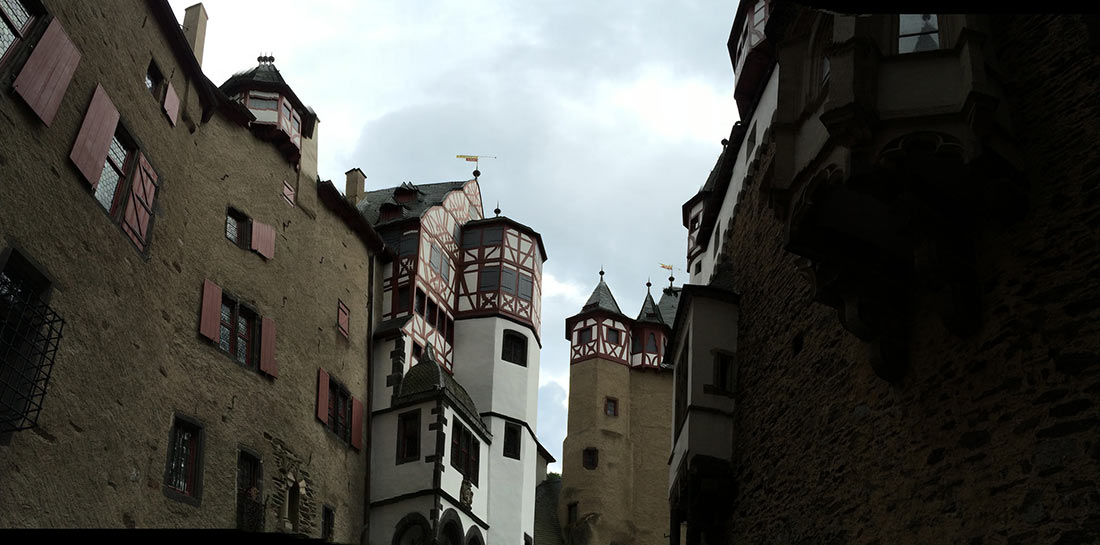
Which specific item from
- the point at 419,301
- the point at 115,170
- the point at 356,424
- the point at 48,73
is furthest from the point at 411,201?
the point at 48,73

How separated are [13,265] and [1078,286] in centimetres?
1182

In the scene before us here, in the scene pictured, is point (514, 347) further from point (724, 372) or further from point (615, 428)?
point (724, 372)

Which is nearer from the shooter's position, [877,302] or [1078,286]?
[1078,286]

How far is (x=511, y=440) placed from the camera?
36500 mm

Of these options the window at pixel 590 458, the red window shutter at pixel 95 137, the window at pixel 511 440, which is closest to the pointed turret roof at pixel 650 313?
the window at pixel 590 458

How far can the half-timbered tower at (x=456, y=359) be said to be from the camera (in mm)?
30812

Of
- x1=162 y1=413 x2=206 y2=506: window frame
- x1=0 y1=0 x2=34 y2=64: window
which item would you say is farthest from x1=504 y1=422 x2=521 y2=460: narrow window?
x1=0 y1=0 x2=34 y2=64: window

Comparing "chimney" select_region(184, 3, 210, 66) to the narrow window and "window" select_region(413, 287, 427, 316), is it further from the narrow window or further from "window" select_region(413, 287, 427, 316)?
the narrow window

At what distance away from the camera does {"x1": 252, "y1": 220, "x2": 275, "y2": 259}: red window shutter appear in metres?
25.5

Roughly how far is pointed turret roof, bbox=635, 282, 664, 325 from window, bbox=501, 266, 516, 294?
12268mm

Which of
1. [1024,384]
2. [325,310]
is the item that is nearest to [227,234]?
[325,310]

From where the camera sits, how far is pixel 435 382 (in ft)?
104

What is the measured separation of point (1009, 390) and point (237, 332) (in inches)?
675

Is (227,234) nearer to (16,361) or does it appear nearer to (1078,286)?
(16,361)
